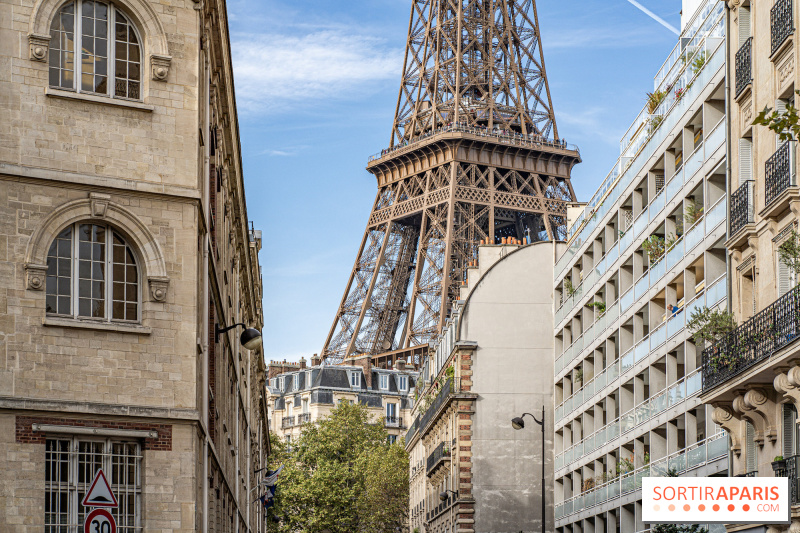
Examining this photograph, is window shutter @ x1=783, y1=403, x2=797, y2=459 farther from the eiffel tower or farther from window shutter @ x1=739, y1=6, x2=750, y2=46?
the eiffel tower

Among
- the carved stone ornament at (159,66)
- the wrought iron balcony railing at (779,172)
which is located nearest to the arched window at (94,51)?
the carved stone ornament at (159,66)

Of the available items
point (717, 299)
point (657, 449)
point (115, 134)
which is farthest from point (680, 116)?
point (115, 134)

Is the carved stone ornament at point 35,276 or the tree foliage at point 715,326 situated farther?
the tree foliage at point 715,326

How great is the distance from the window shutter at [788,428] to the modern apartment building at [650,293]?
6.44m

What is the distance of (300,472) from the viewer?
106 meters

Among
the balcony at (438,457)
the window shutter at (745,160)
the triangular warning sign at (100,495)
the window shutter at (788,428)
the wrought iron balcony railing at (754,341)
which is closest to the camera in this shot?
the triangular warning sign at (100,495)

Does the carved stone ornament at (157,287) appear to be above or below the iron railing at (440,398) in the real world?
below

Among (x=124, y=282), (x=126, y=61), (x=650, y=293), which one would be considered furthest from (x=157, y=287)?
(x=650, y=293)

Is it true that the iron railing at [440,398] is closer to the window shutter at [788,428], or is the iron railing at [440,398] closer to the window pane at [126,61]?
the window shutter at [788,428]

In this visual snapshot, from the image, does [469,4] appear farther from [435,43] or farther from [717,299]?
[717,299]

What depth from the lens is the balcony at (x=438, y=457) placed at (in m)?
70.6

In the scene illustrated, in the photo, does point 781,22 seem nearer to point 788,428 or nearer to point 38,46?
point 788,428

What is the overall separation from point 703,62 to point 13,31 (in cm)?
2297

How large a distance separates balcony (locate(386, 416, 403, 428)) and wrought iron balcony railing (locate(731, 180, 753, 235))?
111521mm
